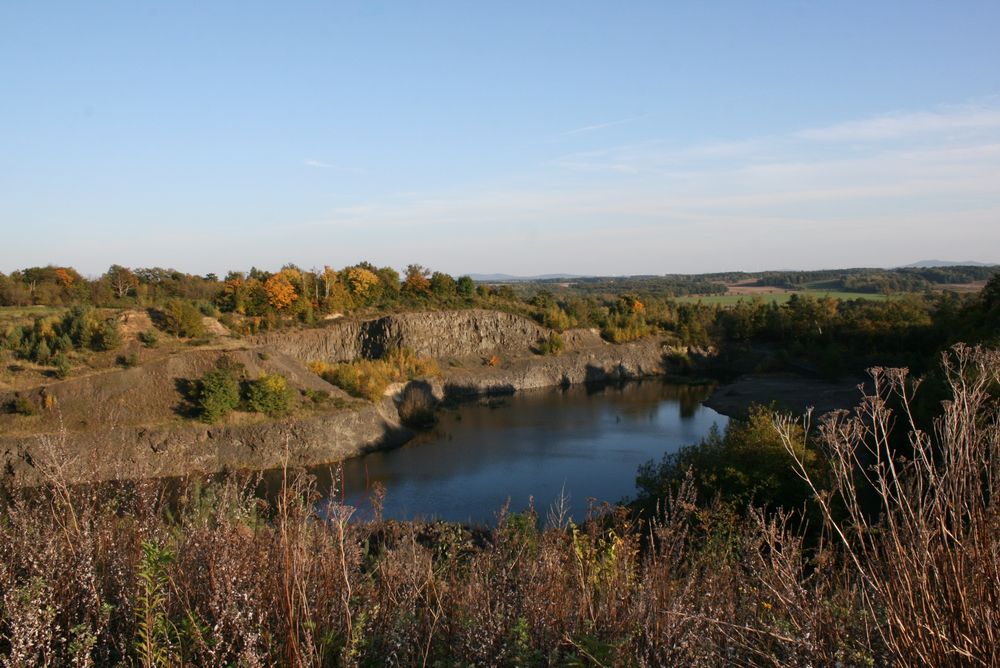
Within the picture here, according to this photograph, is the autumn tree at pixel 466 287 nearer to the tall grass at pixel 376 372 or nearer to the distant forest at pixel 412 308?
the distant forest at pixel 412 308

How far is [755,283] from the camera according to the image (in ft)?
532

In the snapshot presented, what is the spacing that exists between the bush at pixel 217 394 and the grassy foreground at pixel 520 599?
2306cm

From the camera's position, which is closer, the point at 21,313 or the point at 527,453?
the point at 527,453

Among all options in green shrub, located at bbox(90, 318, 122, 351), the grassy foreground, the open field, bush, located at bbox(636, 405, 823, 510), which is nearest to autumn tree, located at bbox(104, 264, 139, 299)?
the open field

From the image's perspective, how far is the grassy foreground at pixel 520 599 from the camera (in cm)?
243

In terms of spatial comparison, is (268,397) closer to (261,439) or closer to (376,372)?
(261,439)

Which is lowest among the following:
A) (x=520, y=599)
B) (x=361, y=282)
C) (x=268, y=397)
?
(x=268, y=397)

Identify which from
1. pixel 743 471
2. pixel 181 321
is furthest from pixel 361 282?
pixel 743 471

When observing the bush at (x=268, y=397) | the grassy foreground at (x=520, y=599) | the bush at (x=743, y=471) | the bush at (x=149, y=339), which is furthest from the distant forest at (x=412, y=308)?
the grassy foreground at (x=520, y=599)

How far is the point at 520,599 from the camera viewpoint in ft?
12.2

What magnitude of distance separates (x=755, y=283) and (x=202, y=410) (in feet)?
510

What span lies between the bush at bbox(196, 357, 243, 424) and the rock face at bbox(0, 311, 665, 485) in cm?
53

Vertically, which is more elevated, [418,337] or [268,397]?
[418,337]

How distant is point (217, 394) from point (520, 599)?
25.2 m
